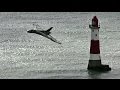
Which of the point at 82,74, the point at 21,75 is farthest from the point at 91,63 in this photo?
the point at 21,75

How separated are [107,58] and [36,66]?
23.3 ft

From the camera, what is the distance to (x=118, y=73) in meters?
25.2

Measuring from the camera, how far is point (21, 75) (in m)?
24.3

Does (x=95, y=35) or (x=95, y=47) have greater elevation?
(x=95, y=35)
